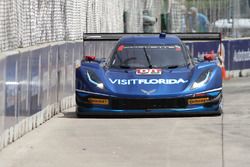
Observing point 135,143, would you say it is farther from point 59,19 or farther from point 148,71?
point 59,19

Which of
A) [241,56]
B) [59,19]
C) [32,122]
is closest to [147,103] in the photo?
[32,122]

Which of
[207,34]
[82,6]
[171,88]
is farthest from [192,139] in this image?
[82,6]

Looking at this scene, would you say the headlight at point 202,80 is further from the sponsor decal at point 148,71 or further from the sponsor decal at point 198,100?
the sponsor decal at point 148,71

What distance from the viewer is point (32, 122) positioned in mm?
11188

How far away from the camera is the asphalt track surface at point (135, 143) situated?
8.66 meters

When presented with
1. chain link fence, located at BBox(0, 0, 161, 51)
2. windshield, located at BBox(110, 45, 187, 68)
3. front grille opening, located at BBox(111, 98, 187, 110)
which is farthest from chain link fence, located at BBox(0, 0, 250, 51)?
front grille opening, located at BBox(111, 98, 187, 110)

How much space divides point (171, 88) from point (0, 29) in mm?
2865

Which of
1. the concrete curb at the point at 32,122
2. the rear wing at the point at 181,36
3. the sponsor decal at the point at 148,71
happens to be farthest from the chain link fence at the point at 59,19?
the sponsor decal at the point at 148,71

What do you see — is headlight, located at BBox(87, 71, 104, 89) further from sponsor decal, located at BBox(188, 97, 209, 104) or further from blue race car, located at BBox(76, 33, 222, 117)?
sponsor decal, located at BBox(188, 97, 209, 104)

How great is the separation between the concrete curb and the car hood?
3.50 feet

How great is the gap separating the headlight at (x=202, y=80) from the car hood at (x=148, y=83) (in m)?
0.13

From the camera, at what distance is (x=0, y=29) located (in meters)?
11.3

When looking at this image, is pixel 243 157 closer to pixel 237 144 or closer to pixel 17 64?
pixel 237 144

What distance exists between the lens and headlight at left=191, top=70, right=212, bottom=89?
489 inches
